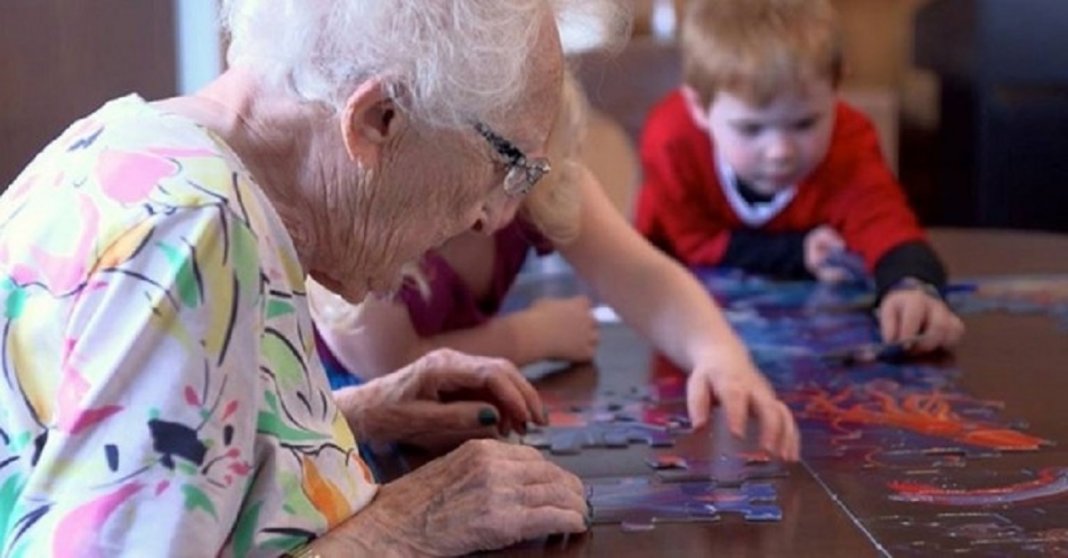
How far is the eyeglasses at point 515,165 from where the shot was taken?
127cm

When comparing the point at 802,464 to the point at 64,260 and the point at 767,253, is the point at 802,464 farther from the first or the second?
the point at 767,253

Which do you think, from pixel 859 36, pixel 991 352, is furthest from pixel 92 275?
pixel 859 36

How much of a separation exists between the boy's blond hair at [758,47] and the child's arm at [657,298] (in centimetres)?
50

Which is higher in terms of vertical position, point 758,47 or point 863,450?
point 758,47

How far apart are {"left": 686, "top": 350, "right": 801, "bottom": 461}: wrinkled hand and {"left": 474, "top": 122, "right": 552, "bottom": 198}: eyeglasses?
353mm

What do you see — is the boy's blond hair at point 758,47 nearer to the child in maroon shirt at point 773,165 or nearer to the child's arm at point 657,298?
the child in maroon shirt at point 773,165

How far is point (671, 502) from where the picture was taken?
1.33 m

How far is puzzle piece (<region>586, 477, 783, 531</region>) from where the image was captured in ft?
4.23

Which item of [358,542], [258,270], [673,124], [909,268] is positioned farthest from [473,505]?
[673,124]

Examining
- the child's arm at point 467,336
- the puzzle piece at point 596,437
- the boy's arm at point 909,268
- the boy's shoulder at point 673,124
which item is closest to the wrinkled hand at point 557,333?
the child's arm at point 467,336

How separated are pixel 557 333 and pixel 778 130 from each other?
24.9 inches

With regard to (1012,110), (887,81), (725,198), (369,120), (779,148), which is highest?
(369,120)

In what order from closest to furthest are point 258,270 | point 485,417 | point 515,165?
point 258,270 < point 515,165 < point 485,417

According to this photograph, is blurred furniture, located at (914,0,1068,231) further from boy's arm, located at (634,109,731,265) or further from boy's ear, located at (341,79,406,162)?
boy's ear, located at (341,79,406,162)
